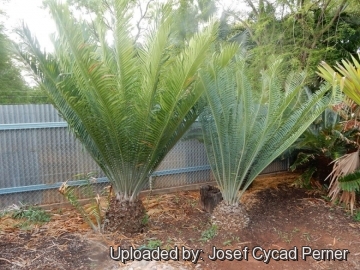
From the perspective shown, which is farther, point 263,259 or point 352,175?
point 352,175

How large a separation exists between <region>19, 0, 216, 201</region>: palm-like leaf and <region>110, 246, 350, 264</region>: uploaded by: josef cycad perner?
36.2 inches

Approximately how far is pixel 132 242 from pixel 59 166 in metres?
1.96

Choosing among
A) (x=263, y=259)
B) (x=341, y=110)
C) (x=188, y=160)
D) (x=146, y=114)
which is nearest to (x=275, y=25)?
(x=341, y=110)

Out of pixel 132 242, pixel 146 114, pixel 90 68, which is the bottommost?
pixel 132 242

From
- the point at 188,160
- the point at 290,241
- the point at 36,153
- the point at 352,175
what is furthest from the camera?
the point at 188,160

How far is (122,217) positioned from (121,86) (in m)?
1.71

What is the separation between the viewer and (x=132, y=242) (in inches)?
150

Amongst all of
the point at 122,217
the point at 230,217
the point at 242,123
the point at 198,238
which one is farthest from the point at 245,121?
the point at 122,217

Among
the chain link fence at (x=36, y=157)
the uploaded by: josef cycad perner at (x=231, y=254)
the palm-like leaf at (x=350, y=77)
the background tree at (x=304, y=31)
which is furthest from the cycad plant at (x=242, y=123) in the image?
the background tree at (x=304, y=31)

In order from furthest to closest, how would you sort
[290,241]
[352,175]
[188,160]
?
[188,160] < [352,175] < [290,241]

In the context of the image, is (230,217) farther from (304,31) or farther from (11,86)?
(11,86)

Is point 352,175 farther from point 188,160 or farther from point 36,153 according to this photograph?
point 36,153

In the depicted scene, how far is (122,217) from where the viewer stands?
4004 millimetres

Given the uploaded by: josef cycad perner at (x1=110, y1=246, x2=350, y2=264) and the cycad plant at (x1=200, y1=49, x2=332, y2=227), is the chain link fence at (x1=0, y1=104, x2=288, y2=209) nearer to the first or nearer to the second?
the uploaded by: josef cycad perner at (x1=110, y1=246, x2=350, y2=264)
